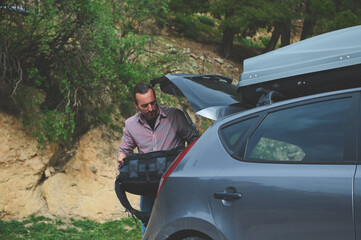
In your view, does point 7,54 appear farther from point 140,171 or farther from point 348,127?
point 348,127

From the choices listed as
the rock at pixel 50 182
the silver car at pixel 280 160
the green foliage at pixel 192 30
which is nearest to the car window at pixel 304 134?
the silver car at pixel 280 160

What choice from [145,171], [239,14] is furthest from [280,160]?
[239,14]

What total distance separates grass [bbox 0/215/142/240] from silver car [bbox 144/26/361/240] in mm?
4748

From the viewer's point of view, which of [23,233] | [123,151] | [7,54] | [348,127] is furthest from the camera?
[7,54]

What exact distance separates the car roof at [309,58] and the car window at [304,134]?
337 mm

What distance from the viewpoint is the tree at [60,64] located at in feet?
27.8

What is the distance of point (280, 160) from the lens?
2721mm

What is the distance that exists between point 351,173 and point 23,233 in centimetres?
671

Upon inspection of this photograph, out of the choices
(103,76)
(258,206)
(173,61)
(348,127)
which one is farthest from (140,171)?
(173,61)

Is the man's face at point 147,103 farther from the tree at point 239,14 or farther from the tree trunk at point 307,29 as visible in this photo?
the tree trunk at point 307,29

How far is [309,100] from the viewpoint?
275 cm

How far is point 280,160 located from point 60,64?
715 centimetres

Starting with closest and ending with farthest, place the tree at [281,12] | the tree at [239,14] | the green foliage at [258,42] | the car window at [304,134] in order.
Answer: the car window at [304,134] < the tree at [281,12] < the tree at [239,14] < the green foliage at [258,42]

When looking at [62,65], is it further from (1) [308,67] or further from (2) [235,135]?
(1) [308,67]
